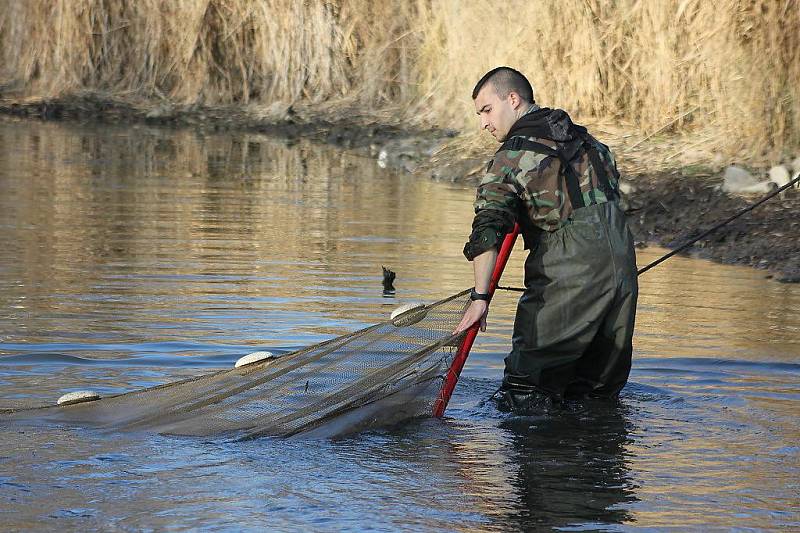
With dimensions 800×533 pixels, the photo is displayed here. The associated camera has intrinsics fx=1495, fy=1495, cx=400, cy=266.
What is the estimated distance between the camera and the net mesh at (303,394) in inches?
258

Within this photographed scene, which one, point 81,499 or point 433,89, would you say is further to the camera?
point 433,89

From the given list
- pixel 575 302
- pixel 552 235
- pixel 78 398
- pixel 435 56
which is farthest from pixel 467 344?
pixel 435 56

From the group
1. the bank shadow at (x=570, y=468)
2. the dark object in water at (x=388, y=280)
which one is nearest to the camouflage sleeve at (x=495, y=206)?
the bank shadow at (x=570, y=468)

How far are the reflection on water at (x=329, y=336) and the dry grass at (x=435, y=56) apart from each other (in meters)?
2.80

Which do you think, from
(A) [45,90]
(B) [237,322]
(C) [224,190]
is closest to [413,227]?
(C) [224,190]

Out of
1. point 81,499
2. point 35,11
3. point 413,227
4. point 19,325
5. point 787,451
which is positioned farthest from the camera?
point 35,11

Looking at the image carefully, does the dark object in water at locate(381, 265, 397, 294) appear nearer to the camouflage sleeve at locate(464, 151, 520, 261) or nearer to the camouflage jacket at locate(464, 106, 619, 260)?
the camouflage jacket at locate(464, 106, 619, 260)

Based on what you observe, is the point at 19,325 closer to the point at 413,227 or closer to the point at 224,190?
the point at 413,227

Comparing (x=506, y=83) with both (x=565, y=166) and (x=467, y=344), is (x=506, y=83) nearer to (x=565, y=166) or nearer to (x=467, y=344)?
(x=565, y=166)

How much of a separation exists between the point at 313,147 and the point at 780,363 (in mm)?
16352

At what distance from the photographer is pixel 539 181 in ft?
22.2

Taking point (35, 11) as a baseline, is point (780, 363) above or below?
below

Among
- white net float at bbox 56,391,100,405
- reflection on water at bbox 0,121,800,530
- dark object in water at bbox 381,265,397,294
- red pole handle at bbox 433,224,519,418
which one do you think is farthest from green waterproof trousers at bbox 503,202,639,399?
dark object in water at bbox 381,265,397,294

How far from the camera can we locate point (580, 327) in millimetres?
6930
